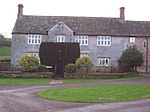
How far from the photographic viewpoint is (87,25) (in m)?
51.1

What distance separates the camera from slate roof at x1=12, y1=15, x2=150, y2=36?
162 ft

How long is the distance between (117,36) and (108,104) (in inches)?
1326

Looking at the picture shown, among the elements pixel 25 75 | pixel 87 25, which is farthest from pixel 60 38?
pixel 25 75

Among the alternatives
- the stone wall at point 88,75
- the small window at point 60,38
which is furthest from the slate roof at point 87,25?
the stone wall at point 88,75

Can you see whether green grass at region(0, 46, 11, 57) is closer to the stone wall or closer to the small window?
the small window

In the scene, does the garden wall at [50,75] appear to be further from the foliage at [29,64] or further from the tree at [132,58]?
the tree at [132,58]

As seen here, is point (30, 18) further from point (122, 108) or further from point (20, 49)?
point (122, 108)

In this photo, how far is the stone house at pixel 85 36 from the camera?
161ft

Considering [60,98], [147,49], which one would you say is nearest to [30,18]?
[147,49]

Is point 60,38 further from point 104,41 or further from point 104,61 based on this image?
point 104,61

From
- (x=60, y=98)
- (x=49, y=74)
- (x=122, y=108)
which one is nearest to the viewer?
(x=122, y=108)

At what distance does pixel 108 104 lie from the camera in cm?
1733

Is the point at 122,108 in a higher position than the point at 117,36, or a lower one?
lower

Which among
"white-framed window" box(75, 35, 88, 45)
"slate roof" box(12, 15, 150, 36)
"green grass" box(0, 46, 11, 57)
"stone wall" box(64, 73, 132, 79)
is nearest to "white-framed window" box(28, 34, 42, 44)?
"slate roof" box(12, 15, 150, 36)
